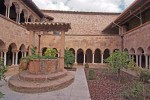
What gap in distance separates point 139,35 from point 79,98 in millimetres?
9716

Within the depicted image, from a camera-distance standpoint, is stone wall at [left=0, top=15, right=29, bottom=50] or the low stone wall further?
stone wall at [left=0, top=15, right=29, bottom=50]

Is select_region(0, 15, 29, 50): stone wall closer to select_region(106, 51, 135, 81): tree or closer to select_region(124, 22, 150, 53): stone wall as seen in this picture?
select_region(106, 51, 135, 81): tree

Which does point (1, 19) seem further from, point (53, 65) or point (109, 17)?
point (109, 17)

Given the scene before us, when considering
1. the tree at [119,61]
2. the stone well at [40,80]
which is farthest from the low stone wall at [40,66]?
the tree at [119,61]

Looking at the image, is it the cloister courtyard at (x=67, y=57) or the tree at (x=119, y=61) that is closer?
the cloister courtyard at (x=67, y=57)

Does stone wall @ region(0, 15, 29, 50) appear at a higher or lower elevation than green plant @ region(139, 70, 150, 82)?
higher

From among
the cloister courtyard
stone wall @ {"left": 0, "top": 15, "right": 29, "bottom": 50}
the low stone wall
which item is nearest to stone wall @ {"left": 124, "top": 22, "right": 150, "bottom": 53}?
the cloister courtyard

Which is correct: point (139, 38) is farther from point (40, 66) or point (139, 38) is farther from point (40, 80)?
point (40, 80)

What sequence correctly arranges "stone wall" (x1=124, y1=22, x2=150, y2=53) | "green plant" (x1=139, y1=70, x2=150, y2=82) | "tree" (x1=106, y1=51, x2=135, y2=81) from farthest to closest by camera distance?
"stone wall" (x1=124, y1=22, x2=150, y2=53) → "tree" (x1=106, y1=51, x2=135, y2=81) → "green plant" (x1=139, y1=70, x2=150, y2=82)

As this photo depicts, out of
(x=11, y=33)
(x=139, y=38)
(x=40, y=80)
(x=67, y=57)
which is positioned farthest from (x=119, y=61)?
(x=11, y=33)

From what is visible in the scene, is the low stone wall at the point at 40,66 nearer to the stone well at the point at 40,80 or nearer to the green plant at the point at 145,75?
the stone well at the point at 40,80

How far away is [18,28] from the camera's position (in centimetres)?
1349

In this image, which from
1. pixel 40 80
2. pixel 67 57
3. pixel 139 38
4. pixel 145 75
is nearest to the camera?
pixel 40 80

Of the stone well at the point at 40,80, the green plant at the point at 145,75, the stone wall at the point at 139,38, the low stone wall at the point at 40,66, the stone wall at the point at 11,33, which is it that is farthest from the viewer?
the stone wall at the point at 139,38
